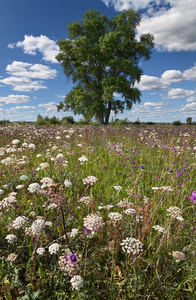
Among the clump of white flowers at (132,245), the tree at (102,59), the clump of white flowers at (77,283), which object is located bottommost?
the clump of white flowers at (77,283)

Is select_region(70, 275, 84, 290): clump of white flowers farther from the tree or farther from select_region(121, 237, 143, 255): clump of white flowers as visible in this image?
the tree

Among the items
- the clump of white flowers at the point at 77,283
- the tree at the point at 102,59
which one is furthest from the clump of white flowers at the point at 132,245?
the tree at the point at 102,59

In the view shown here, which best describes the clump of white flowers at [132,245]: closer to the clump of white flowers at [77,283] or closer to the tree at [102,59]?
the clump of white flowers at [77,283]

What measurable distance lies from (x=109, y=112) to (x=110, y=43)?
9.29 metres

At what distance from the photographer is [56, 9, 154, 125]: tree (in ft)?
77.3

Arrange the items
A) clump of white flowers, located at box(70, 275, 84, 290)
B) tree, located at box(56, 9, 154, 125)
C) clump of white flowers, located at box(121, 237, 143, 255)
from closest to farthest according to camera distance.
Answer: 1. clump of white flowers, located at box(70, 275, 84, 290)
2. clump of white flowers, located at box(121, 237, 143, 255)
3. tree, located at box(56, 9, 154, 125)

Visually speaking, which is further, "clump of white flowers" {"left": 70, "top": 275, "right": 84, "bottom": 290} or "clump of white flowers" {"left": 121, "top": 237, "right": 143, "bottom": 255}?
"clump of white flowers" {"left": 121, "top": 237, "right": 143, "bottom": 255}

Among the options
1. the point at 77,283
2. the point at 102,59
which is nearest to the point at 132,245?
the point at 77,283

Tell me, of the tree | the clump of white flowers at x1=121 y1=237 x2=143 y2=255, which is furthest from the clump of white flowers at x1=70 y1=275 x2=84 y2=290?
the tree

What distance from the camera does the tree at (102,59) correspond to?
927 inches

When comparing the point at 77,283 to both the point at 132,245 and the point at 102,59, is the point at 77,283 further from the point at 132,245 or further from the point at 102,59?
the point at 102,59

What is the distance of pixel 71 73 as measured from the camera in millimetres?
28844

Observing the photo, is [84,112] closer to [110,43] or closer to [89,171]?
[110,43]

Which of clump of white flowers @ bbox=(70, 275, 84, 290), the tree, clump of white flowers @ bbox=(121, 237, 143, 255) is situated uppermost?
the tree
